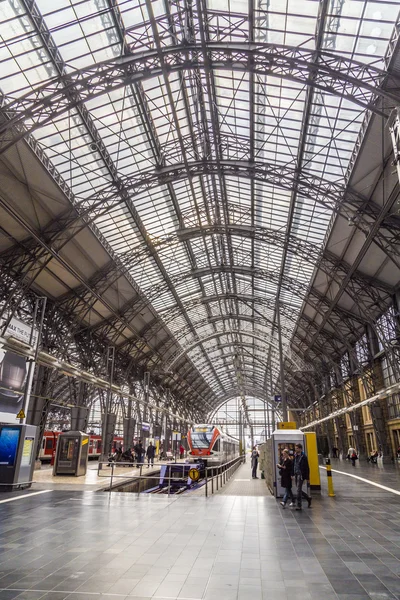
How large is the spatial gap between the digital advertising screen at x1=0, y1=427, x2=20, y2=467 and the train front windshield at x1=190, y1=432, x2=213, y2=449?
21431mm

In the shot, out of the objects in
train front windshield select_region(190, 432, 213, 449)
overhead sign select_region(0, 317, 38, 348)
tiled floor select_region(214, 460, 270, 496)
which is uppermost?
overhead sign select_region(0, 317, 38, 348)

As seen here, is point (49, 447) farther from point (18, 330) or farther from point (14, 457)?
point (14, 457)

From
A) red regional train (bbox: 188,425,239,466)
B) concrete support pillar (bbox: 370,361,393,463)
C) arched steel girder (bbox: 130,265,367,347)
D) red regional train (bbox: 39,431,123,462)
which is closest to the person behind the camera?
concrete support pillar (bbox: 370,361,393,463)

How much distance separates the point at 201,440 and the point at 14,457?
70.9 ft

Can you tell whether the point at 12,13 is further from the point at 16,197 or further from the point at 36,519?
the point at 36,519

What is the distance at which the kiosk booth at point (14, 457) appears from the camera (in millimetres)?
15688

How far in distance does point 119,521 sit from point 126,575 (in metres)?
4.53

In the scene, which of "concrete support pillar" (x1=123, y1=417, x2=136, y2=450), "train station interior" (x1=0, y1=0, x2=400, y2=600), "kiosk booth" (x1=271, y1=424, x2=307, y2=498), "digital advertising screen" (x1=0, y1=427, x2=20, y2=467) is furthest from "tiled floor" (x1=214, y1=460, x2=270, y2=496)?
"concrete support pillar" (x1=123, y1=417, x2=136, y2=450)

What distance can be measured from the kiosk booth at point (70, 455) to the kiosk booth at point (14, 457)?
257 inches

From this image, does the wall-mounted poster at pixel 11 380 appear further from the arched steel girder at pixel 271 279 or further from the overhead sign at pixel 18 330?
the arched steel girder at pixel 271 279

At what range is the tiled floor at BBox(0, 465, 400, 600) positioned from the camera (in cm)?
564

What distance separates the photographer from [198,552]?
7.51 m

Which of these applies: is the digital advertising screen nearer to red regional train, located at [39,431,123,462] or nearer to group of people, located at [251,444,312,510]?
group of people, located at [251,444,312,510]

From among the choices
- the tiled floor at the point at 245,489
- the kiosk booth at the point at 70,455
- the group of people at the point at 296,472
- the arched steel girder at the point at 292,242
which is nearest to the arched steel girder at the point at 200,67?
the arched steel girder at the point at 292,242
